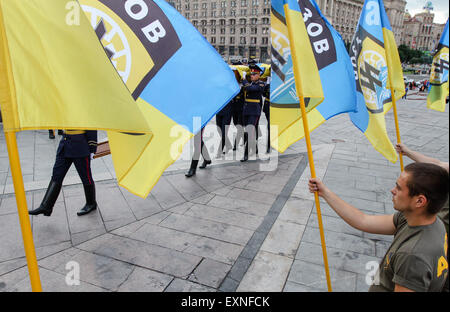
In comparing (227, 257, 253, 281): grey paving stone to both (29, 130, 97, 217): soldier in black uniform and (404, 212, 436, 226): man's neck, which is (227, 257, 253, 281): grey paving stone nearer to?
(404, 212, 436, 226): man's neck

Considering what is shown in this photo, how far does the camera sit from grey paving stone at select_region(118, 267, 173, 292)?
10.7 feet

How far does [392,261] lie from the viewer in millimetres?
1732

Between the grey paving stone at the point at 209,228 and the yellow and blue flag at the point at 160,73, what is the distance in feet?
6.89

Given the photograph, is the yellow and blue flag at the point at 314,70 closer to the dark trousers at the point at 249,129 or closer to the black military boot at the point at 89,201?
the black military boot at the point at 89,201

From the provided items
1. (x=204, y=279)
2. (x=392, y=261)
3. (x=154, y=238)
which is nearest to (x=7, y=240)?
(x=154, y=238)

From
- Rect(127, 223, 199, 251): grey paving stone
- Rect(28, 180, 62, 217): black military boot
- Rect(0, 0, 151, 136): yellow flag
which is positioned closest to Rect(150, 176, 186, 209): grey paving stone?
Rect(127, 223, 199, 251): grey paving stone

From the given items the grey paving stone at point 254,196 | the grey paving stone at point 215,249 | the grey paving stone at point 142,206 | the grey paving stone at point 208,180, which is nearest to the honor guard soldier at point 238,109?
the grey paving stone at point 208,180

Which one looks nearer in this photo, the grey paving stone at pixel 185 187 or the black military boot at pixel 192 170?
the grey paving stone at pixel 185 187

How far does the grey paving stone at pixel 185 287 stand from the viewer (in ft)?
10.7

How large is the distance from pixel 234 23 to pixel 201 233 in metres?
106

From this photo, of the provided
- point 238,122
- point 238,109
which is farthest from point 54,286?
point 238,122

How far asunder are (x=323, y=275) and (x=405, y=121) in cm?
1339

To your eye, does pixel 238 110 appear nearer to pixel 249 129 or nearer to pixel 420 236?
pixel 249 129
